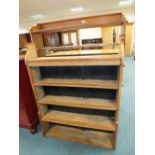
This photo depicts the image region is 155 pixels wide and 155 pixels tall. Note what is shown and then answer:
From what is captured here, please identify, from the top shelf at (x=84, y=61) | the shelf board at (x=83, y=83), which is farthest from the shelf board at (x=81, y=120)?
the top shelf at (x=84, y=61)

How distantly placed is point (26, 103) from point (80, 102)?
0.92 meters

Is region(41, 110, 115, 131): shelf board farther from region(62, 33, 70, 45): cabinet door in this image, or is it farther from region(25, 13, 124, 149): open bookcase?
region(62, 33, 70, 45): cabinet door

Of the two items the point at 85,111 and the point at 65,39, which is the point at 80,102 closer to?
the point at 85,111

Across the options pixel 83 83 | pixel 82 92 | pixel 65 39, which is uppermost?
pixel 65 39

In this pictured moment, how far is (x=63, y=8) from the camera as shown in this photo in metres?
5.17

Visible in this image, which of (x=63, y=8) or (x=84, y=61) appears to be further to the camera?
(x=63, y=8)

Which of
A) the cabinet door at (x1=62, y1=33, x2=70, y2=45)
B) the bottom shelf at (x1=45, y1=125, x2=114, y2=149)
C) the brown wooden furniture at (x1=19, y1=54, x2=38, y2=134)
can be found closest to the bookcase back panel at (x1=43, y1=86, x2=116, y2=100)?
the brown wooden furniture at (x1=19, y1=54, x2=38, y2=134)

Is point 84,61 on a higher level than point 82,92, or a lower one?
higher

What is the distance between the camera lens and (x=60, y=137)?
1835 millimetres

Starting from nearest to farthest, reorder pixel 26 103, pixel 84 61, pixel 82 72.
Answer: pixel 84 61, pixel 82 72, pixel 26 103

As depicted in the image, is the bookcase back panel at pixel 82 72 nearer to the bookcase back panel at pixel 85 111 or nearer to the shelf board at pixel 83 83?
the shelf board at pixel 83 83

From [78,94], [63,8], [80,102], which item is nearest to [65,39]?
[63,8]

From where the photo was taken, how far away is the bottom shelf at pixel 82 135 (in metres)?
1.68
